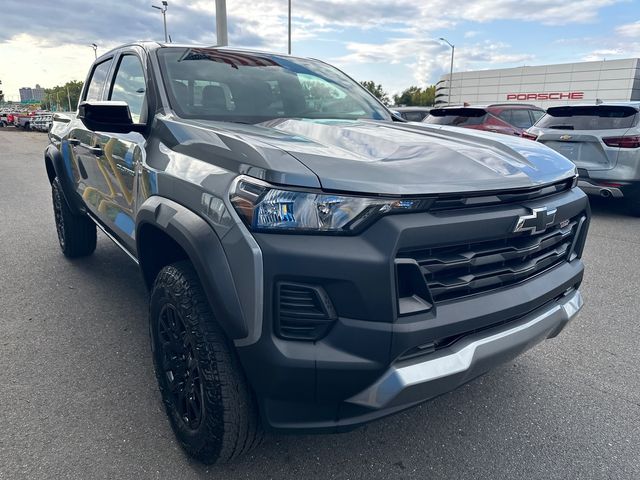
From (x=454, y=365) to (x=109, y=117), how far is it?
1.89 metres

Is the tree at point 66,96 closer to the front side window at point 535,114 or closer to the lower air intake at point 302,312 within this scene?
the front side window at point 535,114

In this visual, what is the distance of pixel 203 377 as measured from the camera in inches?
71.4

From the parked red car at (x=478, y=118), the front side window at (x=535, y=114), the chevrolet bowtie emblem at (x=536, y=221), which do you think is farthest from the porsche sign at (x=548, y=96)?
the chevrolet bowtie emblem at (x=536, y=221)

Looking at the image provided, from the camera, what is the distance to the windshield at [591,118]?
21.4 ft

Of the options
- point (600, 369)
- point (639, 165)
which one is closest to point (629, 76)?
point (639, 165)

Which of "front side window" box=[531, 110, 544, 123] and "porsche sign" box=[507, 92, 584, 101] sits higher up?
"porsche sign" box=[507, 92, 584, 101]

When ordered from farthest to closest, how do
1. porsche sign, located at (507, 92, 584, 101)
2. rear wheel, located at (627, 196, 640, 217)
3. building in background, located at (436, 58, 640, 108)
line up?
porsche sign, located at (507, 92, 584, 101), building in background, located at (436, 58, 640, 108), rear wheel, located at (627, 196, 640, 217)

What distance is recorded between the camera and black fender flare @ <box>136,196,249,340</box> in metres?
1.65

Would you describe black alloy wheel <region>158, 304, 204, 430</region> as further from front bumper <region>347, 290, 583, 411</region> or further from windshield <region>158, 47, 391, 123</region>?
windshield <region>158, 47, 391, 123</region>

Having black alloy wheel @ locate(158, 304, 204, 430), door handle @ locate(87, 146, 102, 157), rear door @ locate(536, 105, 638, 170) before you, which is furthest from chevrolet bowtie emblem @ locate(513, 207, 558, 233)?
rear door @ locate(536, 105, 638, 170)

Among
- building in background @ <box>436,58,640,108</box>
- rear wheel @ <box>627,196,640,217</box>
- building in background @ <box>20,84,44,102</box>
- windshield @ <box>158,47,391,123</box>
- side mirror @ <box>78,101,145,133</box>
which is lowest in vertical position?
rear wheel @ <box>627,196,640,217</box>

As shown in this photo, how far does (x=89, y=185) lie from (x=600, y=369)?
3560 mm

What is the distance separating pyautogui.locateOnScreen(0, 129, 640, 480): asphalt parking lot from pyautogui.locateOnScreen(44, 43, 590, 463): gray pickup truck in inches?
12.7

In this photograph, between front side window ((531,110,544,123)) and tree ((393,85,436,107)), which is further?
tree ((393,85,436,107))
